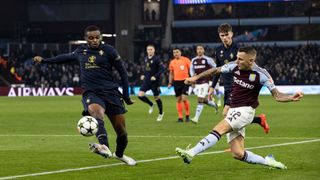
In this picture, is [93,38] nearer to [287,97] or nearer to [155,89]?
[287,97]

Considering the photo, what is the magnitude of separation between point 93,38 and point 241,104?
2921 mm

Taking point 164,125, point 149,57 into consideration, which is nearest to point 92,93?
point 164,125

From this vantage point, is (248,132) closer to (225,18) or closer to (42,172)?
(42,172)

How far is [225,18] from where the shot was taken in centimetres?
6431

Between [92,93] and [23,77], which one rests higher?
[92,93]

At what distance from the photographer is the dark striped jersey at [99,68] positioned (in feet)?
41.2

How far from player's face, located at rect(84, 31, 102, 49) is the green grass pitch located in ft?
6.84

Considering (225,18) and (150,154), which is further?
(225,18)

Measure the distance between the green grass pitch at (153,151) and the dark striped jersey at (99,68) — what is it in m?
1.39

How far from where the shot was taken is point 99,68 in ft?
41.2

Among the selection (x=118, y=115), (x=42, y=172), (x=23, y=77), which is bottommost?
(x=23, y=77)

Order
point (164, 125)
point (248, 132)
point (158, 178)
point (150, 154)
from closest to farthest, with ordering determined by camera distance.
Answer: point (158, 178) → point (150, 154) → point (248, 132) → point (164, 125)

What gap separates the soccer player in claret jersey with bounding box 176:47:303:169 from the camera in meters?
11.1

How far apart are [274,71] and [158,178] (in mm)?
43549
